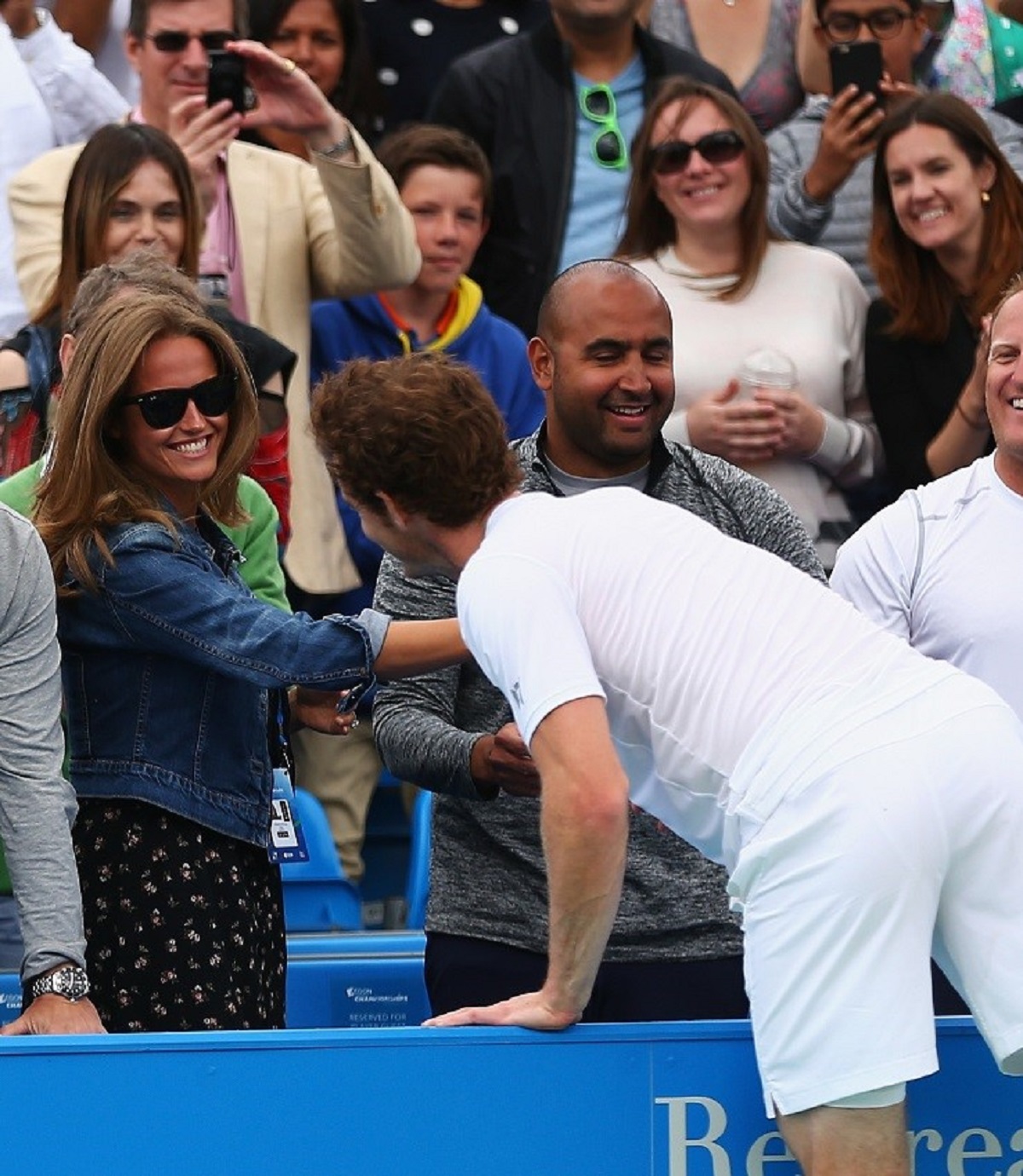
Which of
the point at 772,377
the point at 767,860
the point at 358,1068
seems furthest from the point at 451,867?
the point at 772,377

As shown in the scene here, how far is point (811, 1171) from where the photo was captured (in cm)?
303

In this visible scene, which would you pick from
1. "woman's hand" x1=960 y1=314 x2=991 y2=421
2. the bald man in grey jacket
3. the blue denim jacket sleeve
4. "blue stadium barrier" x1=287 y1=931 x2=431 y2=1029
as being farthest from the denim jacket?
"woman's hand" x1=960 y1=314 x2=991 y2=421

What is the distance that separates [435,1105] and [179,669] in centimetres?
89

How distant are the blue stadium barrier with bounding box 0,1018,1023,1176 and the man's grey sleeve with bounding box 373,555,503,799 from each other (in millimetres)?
791

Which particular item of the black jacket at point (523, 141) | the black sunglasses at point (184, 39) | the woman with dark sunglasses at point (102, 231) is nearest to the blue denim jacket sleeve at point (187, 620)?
the woman with dark sunglasses at point (102, 231)

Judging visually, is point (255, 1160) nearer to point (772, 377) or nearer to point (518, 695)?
point (518, 695)

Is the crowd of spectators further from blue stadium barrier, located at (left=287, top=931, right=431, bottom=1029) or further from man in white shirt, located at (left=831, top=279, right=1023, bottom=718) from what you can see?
blue stadium barrier, located at (left=287, top=931, right=431, bottom=1029)

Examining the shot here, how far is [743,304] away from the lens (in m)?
5.73

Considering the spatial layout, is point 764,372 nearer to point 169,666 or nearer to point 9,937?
point 169,666

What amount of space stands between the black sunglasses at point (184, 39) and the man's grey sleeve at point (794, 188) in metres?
1.54

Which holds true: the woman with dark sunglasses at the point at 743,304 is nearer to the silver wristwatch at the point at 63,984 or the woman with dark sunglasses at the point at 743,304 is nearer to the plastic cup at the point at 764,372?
the plastic cup at the point at 764,372

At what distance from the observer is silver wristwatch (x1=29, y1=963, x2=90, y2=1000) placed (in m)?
3.37

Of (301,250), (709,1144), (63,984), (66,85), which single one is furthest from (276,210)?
(709,1144)

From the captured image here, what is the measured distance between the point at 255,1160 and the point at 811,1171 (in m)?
0.81
